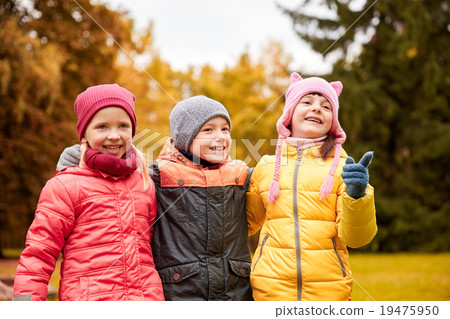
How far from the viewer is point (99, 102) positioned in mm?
2283

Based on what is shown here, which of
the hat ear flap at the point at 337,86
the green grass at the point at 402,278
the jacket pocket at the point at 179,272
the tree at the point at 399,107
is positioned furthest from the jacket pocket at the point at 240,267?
the tree at the point at 399,107

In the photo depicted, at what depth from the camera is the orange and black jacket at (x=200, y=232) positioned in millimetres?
2279

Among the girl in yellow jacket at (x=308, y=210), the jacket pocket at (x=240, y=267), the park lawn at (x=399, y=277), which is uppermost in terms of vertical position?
the park lawn at (x=399, y=277)

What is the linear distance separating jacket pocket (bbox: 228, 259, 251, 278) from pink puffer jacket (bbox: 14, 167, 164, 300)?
361 mm

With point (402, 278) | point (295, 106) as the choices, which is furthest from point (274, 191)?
point (402, 278)

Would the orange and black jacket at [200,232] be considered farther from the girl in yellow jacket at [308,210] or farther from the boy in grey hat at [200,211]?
the girl in yellow jacket at [308,210]

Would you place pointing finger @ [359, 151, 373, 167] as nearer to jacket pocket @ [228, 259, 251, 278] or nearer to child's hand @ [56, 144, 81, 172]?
jacket pocket @ [228, 259, 251, 278]

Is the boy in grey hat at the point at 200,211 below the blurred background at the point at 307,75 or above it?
below

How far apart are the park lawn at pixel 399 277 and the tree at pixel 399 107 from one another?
1524 mm

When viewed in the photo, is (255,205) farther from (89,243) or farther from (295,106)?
(89,243)

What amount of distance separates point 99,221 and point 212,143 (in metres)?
0.67

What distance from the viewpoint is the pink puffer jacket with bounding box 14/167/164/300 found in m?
2.06

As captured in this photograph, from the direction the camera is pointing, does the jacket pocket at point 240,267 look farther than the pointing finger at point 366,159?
Yes

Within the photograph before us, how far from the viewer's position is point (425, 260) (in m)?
11.4
